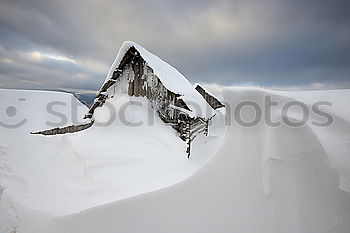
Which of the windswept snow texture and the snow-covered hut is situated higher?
the snow-covered hut

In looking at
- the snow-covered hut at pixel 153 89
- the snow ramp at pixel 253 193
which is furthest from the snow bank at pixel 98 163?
the snow ramp at pixel 253 193

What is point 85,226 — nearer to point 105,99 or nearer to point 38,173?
point 38,173

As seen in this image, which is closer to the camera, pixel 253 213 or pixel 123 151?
pixel 253 213

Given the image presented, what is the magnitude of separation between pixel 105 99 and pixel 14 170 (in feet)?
15.3

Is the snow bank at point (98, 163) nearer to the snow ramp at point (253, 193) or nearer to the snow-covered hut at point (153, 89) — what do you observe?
the snow-covered hut at point (153, 89)

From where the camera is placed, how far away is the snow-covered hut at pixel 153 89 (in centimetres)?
691

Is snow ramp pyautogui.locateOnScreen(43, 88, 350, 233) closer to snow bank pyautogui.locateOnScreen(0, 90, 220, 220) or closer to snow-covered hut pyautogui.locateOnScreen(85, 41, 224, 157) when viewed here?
snow bank pyautogui.locateOnScreen(0, 90, 220, 220)

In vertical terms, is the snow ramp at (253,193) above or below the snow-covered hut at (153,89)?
below

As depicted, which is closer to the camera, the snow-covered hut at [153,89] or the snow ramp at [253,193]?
the snow ramp at [253,193]

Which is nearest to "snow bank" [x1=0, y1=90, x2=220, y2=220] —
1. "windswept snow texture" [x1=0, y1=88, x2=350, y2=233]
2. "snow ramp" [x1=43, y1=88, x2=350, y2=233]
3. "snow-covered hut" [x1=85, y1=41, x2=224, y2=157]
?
"snow-covered hut" [x1=85, y1=41, x2=224, y2=157]

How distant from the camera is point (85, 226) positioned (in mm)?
2496

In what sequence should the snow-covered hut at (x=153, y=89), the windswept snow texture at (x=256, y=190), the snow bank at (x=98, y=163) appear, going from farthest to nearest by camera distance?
the snow-covered hut at (x=153, y=89) → the snow bank at (x=98, y=163) → the windswept snow texture at (x=256, y=190)

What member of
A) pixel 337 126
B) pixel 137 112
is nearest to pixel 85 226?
pixel 337 126

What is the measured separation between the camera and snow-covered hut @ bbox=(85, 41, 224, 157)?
6914 mm
